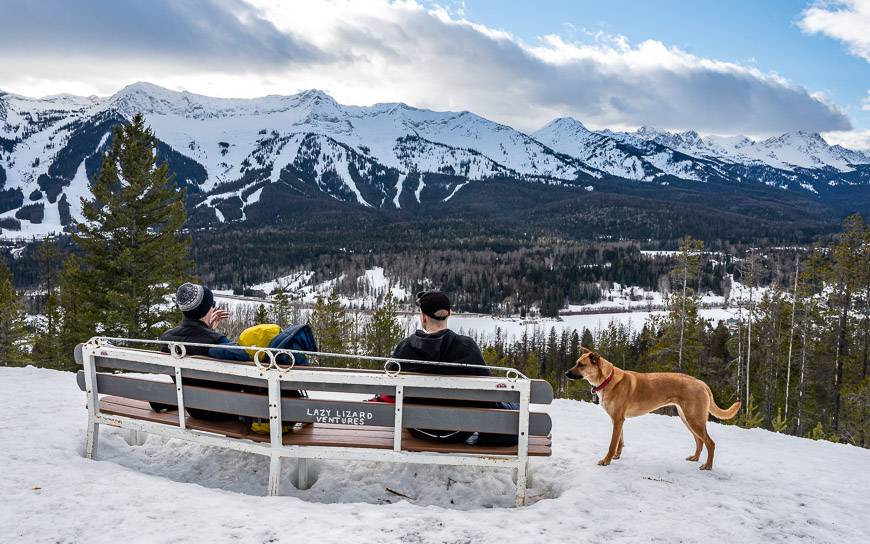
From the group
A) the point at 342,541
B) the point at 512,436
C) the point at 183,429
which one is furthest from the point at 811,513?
the point at 183,429

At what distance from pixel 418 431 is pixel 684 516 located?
299 centimetres

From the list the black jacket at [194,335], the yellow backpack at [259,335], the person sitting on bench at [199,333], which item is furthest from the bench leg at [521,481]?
the black jacket at [194,335]

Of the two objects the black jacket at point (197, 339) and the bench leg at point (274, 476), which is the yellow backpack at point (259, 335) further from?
the bench leg at point (274, 476)

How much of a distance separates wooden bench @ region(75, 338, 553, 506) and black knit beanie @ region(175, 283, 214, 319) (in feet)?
2.31

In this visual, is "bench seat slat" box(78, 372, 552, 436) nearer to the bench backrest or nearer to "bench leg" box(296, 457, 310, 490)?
the bench backrest

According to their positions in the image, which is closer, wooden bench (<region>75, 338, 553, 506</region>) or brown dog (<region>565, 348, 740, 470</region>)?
wooden bench (<region>75, 338, 553, 506</region>)

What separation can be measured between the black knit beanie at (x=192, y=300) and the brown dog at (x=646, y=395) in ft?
16.5

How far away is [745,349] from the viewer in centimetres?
4091

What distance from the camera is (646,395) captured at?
7191 millimetres

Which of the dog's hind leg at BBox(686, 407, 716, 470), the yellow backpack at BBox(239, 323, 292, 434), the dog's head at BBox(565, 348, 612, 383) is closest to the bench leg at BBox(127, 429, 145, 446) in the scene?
the yellow backpack at BBox(239, 323, 292, 434)

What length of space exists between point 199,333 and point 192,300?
423 millimetres

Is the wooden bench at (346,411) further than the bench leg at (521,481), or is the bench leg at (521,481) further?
the bench leg at (521,481)

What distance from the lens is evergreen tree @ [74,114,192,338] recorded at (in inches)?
903

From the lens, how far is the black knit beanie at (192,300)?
21.3 ft
